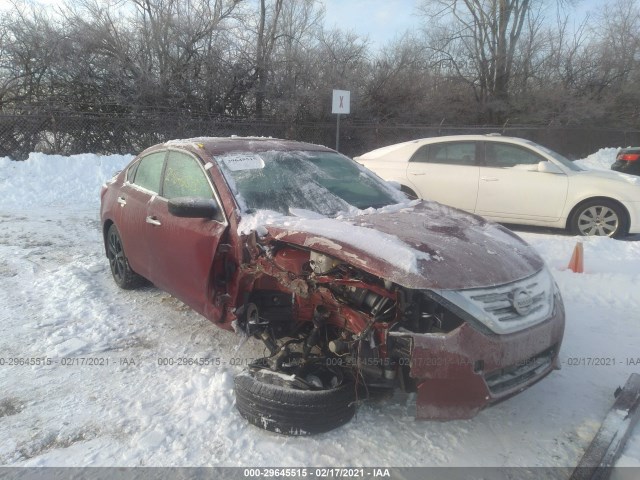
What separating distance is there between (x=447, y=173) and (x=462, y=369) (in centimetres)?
592

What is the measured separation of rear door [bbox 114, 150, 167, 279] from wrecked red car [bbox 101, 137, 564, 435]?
1.70ft

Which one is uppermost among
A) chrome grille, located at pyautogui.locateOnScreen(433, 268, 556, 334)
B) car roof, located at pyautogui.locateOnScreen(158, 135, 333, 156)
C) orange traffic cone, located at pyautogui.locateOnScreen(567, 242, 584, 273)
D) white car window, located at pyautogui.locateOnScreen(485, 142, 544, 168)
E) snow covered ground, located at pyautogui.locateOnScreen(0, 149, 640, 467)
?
car roof, located at pyautogui.locateOnScreen(158, 135, 333, 156)

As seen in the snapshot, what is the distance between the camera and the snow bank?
10094 millimetres

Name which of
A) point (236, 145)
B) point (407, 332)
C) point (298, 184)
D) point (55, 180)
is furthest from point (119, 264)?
point (55, 180)

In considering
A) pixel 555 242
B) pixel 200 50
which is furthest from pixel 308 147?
pixel 200 50

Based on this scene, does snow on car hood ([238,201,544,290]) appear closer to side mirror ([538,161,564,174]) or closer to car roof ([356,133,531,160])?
side mirror ([538,161,564,174])

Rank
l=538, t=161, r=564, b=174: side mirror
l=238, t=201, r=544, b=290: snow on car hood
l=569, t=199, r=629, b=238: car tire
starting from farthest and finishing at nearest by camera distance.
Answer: l=538, t=161, r=564, b=174: side mirror
l=569, t=199, r=629, b=238: car tire
l=238, t=201, r=544, b=290: snow on car hood

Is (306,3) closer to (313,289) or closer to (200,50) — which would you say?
(200,50)

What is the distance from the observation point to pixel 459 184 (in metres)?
7.89

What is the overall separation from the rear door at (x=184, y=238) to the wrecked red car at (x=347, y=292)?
0.02 m

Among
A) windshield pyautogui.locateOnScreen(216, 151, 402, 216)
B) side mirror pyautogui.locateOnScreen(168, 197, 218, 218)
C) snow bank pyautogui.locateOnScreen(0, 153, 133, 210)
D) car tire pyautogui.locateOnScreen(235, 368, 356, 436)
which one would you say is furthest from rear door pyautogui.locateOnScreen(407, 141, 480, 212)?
snow bank pyautogui.locateOnScreen(0, 153, 133, 210)

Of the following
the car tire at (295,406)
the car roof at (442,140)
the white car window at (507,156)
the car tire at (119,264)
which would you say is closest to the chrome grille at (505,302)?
the car tire at (295,406)

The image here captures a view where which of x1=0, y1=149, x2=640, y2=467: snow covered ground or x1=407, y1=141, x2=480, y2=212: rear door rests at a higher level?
x1=407, y1=141, x2=480, y2=212: rear door

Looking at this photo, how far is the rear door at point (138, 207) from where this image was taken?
442 cm
